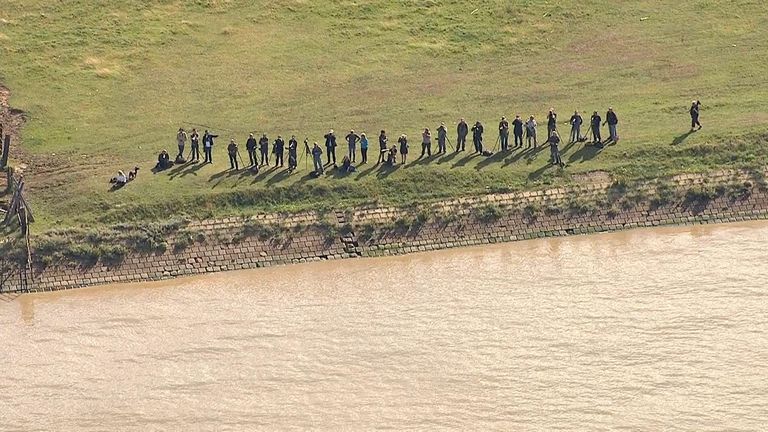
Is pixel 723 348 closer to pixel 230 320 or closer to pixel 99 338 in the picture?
pixel 230 320

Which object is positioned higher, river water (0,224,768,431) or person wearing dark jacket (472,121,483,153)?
person wearing dark jacket (472,121,483,153)

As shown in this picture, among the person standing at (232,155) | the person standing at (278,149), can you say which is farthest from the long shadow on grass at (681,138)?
the person standing at (232,155)

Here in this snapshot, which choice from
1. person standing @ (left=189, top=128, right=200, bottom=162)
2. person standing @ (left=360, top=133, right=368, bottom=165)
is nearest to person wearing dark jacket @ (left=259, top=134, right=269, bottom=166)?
person standing @ (left=189, top=128, right=200, bottom=162)

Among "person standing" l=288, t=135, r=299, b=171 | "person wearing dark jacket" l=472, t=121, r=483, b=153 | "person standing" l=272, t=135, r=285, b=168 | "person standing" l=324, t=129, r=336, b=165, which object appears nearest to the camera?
"person standing" l=288, t=135, r=299, b=171

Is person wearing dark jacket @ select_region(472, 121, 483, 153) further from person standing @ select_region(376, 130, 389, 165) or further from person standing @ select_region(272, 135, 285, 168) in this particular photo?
person standing @ select_region(272, 135, 285, 168)

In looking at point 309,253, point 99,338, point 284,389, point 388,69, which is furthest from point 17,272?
point 388,69

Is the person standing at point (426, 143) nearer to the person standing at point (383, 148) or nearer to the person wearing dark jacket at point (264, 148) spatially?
the person standing at point (383, 148)
